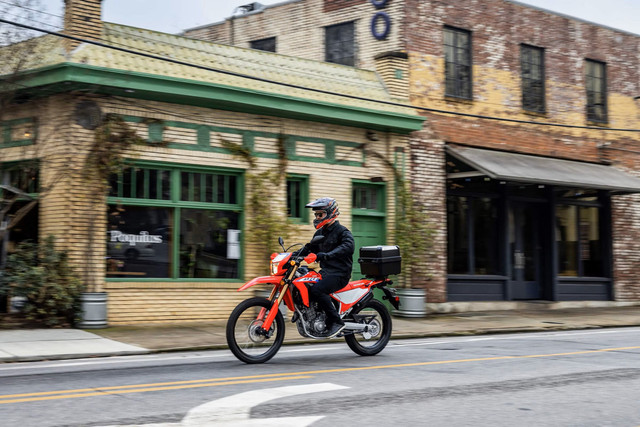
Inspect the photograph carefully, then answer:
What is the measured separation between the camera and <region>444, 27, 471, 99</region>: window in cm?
1941

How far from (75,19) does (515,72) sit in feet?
38.7

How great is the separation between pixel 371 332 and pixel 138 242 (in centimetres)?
591

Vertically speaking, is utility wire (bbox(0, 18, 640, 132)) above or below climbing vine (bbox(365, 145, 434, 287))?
above

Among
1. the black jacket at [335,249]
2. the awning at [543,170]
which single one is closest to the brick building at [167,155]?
the awning at [543,170]

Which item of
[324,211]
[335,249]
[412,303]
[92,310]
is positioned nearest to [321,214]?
[324,211]

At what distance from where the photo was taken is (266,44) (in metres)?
21.6

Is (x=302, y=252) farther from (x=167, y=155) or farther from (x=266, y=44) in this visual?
(x=266, y=44)

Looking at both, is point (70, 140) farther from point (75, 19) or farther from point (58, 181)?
point (75, 19)

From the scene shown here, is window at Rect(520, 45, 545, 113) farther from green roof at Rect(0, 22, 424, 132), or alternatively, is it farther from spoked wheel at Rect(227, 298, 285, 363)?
spoked wheel at Rect(227, 298, 285, 363)

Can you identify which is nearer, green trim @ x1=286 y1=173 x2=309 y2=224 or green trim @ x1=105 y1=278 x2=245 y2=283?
green trim @ x1=105 y1=278 x2=245 y2=283

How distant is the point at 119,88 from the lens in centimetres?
1377

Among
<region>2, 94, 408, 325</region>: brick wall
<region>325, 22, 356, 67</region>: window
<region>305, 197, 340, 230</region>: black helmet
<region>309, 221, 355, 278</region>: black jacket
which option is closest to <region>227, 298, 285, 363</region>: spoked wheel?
<region>309, 221, 355, 278</region>: black jacket

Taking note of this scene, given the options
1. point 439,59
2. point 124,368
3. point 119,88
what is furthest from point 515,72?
point 124,368

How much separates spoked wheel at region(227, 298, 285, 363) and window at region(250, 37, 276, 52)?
1346cm
